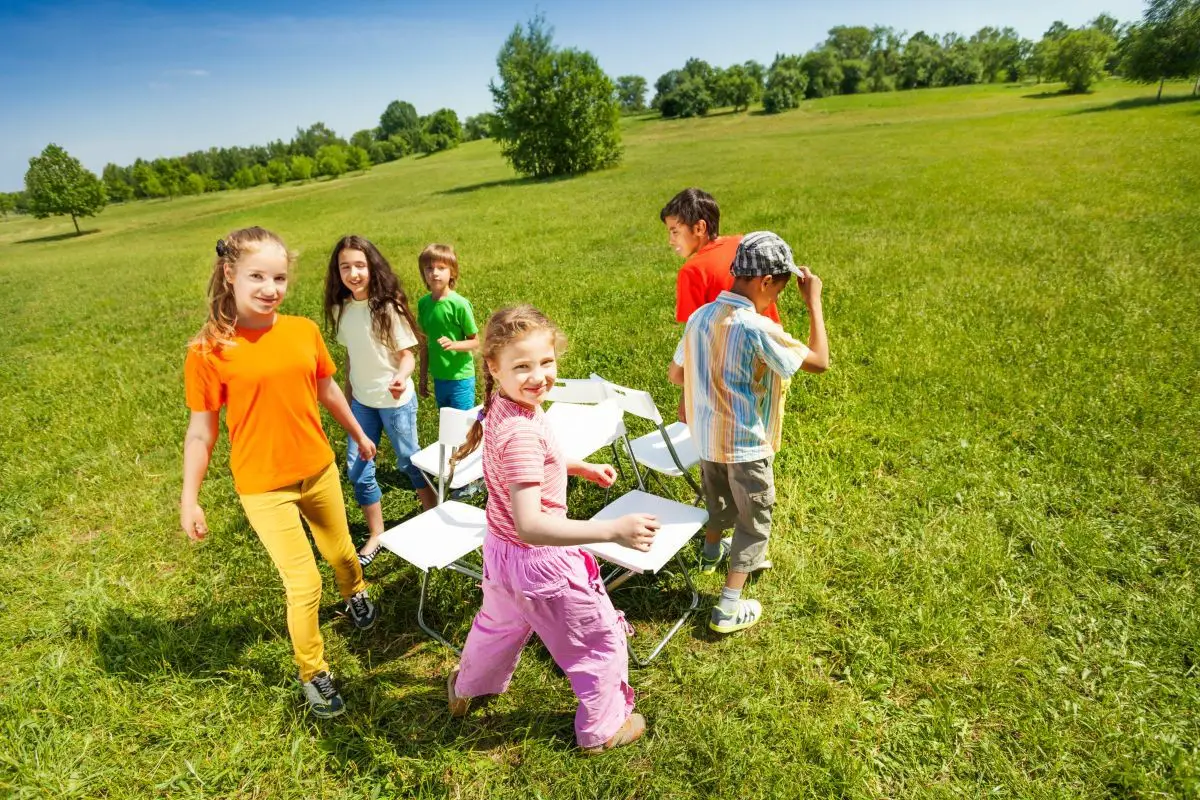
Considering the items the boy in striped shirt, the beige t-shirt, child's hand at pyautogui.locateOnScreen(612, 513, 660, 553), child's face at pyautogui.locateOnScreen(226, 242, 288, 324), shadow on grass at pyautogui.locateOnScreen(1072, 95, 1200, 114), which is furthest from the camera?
shadow on grass at pyautogui.locateOnScreen(1072, 95, 1200, 114)

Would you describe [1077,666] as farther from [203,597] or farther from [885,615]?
[203,597]

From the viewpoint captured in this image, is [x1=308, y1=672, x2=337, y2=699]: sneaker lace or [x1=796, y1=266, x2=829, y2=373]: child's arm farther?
[x1=308, y1=672, x2=337, y2=699]: sneaker lace

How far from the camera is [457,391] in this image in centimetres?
478

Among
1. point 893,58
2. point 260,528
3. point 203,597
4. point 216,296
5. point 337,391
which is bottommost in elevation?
point 203,597

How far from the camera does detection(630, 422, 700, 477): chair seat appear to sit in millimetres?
4051

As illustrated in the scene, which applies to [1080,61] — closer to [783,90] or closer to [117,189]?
[783,90]

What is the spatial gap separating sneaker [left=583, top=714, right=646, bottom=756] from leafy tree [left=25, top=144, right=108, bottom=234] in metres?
59.5

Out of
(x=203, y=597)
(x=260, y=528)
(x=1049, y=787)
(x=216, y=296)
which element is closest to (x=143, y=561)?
(x=203, y=597)

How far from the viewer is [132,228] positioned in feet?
138

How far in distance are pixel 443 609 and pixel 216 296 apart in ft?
7.45

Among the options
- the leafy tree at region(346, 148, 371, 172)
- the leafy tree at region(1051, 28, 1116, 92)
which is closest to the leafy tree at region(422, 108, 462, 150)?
the leafy tree at region(346, 148, 371, 172)

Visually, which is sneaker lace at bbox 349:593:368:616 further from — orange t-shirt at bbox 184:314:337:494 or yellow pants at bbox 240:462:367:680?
orange t-shirt at bbox 184:314:337:494

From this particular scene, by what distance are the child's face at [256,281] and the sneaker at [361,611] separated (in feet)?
6.09

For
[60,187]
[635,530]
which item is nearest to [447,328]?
[635,530]
